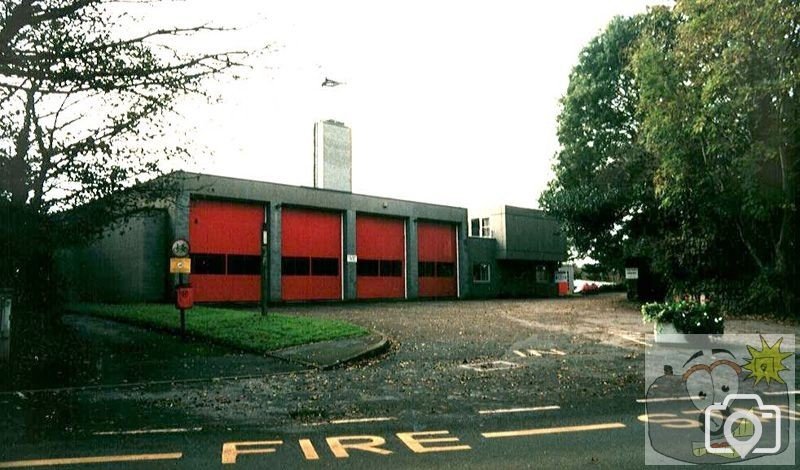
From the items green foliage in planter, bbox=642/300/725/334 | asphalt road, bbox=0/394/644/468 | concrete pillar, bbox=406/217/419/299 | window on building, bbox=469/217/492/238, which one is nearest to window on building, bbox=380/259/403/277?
concrete pillar, bbox=406/217/419/299

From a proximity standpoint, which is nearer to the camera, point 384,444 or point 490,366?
point 384,444

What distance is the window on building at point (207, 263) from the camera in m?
29.3

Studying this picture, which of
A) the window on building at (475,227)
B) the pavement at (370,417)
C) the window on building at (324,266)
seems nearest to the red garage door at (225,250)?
the window on building at (324,266)

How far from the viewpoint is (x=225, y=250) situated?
99.6 feet

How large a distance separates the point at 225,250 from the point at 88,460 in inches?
995

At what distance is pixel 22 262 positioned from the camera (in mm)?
15445

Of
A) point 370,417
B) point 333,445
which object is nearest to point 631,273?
point 370,417

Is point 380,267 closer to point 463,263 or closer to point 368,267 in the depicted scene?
point 368,267

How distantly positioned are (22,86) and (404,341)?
10.4 metres

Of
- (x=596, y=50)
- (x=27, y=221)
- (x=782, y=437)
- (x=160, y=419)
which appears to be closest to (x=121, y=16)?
(x=27, y=221)

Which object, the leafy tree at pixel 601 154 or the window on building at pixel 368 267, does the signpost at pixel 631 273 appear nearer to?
the leafy tree at pixel 601 154

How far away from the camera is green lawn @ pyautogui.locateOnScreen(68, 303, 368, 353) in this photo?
14.6 m

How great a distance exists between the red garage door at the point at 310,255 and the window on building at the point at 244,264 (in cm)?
149

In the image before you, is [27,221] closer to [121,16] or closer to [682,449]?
[121,16]
